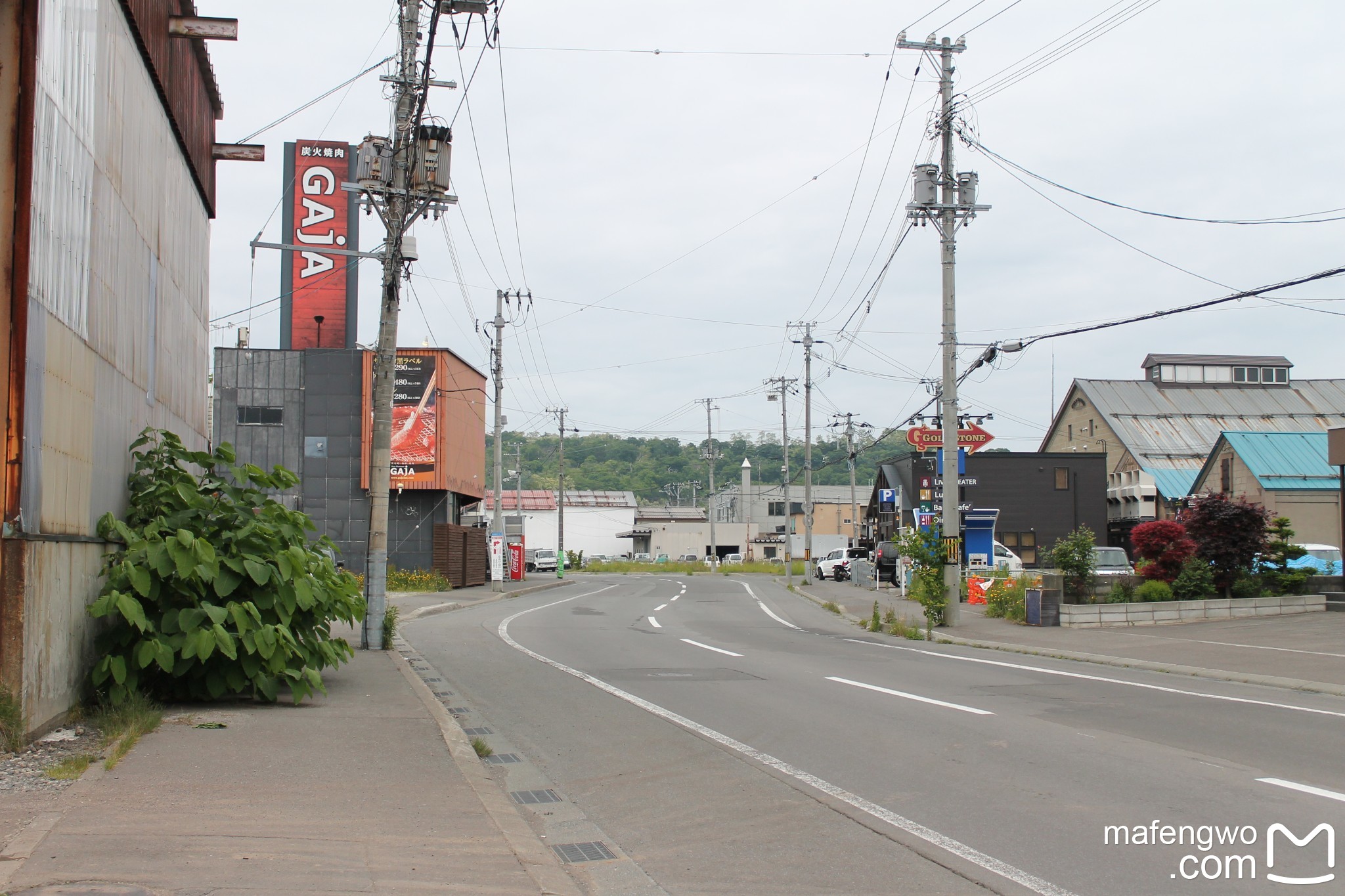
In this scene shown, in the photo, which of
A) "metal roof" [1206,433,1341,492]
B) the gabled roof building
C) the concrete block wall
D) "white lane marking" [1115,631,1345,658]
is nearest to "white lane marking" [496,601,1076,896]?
"white lane marking" [1115,631,1345,658]

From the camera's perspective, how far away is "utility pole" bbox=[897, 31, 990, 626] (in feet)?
79.2

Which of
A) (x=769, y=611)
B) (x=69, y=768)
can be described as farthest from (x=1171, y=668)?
(x=769, y=611)

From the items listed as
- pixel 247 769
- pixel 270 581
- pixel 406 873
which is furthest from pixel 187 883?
pixel 270 581

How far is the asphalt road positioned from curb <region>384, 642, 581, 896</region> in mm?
544

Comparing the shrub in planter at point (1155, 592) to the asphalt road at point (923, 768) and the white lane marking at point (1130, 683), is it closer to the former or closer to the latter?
the white lane marking at point (1130, 683)

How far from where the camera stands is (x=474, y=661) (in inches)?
643

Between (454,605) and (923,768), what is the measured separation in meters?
25.3

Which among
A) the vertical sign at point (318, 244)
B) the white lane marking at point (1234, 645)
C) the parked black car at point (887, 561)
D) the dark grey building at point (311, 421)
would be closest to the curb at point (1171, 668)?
the white lane marking at point (1234, 645)

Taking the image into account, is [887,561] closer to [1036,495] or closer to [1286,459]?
[1036,495]

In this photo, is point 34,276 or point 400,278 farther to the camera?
point 400,278

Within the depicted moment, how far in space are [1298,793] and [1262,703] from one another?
5.02 metres

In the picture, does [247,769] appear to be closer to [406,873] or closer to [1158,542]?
[406,873]

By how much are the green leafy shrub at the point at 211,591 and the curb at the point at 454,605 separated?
1500 cm

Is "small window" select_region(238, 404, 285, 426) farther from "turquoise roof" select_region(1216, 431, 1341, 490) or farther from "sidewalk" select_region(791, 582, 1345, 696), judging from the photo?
"turquoise roof" select_region(1216, 431, 1341, 490)
